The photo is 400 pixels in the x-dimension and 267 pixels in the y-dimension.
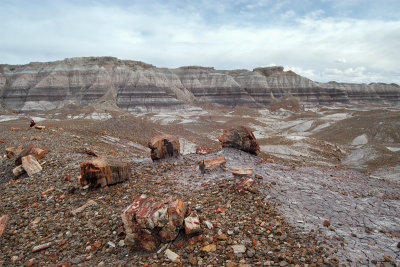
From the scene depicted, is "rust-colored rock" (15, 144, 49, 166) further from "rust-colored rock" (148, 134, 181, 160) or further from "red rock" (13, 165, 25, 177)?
"rust-colored rock" (148, 134, 181, 160)

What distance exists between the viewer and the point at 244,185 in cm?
535

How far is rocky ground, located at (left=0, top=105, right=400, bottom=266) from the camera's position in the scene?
11.7ft

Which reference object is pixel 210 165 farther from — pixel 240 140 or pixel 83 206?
pixel 83 206

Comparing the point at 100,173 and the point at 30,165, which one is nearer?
the point at 100,173

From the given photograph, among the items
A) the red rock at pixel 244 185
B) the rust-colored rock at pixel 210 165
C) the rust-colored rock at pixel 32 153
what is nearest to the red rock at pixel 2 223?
the rust-colored rock at pixel 32 153

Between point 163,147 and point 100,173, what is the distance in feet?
7.99

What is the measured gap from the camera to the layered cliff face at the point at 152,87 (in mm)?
55438

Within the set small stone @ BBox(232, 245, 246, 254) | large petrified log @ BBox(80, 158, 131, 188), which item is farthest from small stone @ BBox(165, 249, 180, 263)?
large petrified log @ BBox(80, 158, 131, 188)

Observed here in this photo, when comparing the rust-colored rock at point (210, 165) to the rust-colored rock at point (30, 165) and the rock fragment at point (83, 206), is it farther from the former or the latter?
the rust-colored rock at point (30, 165)

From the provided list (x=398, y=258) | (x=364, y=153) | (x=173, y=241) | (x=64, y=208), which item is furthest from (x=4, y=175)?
(x=364, y=153)

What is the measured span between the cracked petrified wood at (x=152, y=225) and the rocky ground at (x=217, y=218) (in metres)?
0.15

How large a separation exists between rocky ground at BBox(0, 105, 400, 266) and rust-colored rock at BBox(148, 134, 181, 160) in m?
0.35

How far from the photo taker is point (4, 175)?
7.66 meters

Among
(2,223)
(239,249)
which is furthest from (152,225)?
(2,223)
